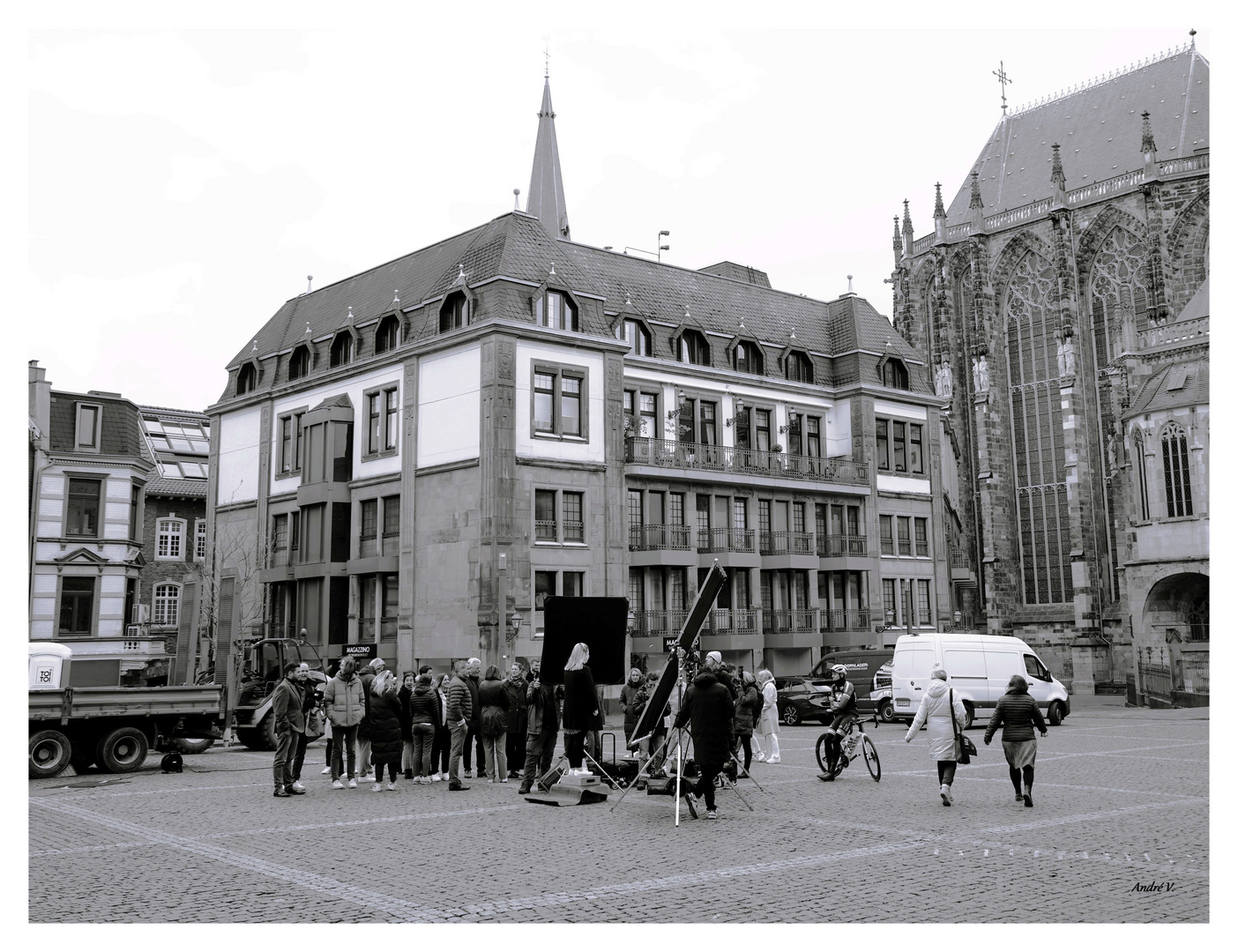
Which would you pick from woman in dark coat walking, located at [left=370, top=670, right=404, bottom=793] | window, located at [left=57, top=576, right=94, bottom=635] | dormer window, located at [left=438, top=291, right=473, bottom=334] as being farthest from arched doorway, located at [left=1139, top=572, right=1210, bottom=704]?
window, located at [left=57, top=576, right=94, bottom=635]

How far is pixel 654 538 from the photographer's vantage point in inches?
1496

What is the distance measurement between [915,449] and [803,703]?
58.6 feet

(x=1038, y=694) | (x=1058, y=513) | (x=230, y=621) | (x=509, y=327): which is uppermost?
(x=509, y=327)

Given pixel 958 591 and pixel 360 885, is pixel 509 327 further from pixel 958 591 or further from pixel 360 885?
pixel 958 591

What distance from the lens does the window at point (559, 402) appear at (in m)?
35.6

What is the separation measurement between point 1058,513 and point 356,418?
128 ft

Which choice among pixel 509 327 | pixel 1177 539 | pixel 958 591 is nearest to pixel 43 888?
pixel 509 327

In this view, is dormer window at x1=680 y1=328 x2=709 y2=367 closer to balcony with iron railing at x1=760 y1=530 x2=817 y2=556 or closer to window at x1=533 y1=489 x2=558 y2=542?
balcony with iron railing at x1=760 y1=530 x2=817 y2=556

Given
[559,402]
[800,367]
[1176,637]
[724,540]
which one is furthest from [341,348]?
[1176,637]

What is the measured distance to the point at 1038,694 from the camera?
31.4 m

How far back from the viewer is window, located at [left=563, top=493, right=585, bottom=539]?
1405 inches

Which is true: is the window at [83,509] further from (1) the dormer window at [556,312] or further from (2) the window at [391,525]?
(1) the dormer window at [556,312]

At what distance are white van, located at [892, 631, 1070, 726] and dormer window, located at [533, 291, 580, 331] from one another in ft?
46.4

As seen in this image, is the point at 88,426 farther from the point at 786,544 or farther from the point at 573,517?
the point at 786,544
